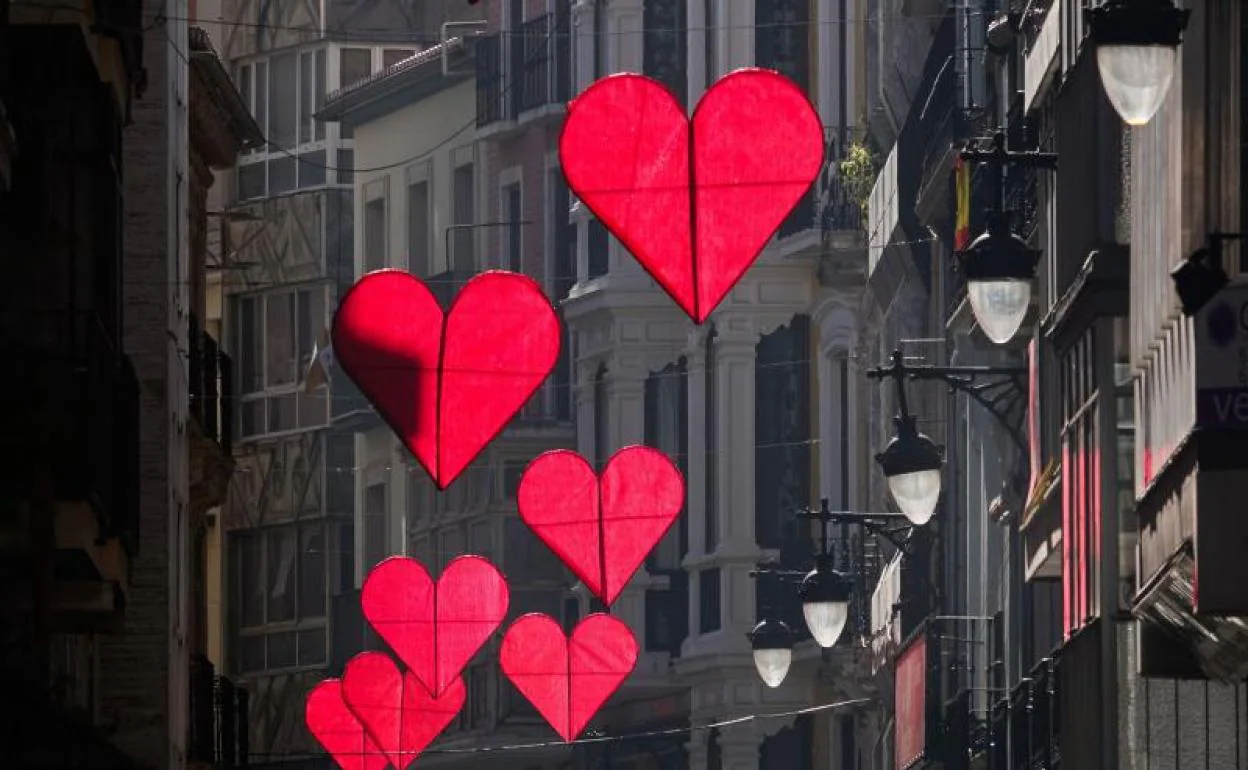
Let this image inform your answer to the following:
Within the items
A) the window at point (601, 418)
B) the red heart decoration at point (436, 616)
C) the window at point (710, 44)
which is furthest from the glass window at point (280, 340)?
the red heart decoration at point (436, 616)

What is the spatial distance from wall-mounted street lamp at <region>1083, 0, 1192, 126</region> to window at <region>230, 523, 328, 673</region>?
4904 centimetres

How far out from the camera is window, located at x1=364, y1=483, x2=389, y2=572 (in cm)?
7044

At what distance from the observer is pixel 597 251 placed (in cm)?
6281

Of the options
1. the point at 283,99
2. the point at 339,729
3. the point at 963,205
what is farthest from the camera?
the point at 283,99

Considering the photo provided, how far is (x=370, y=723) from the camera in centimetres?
4162

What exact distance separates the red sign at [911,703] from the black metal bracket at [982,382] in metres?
2.31

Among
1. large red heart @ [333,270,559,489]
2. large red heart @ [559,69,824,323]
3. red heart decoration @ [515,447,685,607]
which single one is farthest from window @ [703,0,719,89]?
large red heart @ [559,69,824,323]

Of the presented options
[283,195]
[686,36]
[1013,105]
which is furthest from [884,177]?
[283,195]

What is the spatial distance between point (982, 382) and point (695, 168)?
48.3 ft

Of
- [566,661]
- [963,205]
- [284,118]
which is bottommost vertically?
[566,661]

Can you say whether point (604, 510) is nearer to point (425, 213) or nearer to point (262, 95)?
point (425, 213)

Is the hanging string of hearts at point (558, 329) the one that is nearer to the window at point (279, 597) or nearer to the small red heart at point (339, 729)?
the small red heart at point (339, 729)

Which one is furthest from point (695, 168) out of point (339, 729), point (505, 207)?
point (505, 207)

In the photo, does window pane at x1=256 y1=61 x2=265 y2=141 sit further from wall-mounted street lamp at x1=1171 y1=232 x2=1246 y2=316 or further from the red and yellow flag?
wall-mounted street lamp at x1=1171 y1=232 x2=1246 y2=316
